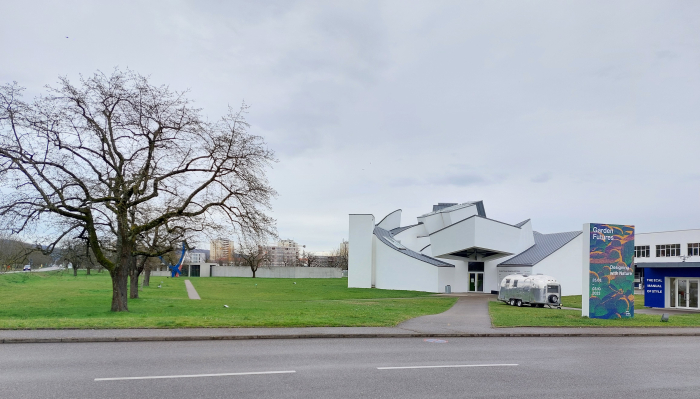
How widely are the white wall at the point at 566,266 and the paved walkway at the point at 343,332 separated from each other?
120ft

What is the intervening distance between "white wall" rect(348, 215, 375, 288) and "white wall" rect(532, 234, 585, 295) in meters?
21.7

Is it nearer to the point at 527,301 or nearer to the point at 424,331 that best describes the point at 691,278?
the point at 527,301

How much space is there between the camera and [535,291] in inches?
1362

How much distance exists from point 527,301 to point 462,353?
2484cm

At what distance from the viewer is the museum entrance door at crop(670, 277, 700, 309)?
34.3 meters


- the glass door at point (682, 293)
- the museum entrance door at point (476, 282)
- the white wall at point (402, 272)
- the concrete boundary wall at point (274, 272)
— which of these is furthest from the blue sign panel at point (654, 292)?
the concrete boundary wall at point (274, 272)

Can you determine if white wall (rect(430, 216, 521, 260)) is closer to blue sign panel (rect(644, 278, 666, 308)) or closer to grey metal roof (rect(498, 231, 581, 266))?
grey metal roof (rect(498, 231, 581, 266))

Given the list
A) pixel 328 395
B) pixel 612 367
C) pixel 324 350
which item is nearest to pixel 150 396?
pixel 328 395

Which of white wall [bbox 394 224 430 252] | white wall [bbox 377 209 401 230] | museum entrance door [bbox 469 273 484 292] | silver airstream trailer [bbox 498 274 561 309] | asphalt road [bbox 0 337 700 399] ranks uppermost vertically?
white wall [bbox 377 209 401 230]

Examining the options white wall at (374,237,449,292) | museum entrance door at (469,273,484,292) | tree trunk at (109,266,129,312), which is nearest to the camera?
tree trunk at (109,266,129,312)

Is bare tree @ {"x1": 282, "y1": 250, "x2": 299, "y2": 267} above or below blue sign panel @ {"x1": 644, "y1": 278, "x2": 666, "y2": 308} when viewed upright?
below

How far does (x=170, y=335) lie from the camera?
13484mm

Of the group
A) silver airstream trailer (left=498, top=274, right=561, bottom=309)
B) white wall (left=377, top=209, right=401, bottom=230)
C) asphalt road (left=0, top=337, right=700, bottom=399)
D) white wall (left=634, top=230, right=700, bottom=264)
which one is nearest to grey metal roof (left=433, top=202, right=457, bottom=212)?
white wall (left=377, top=209, right=401, bottom=230)

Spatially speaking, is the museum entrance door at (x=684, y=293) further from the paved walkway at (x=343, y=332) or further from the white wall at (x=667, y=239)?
the white wall at (x=667, y=239)
